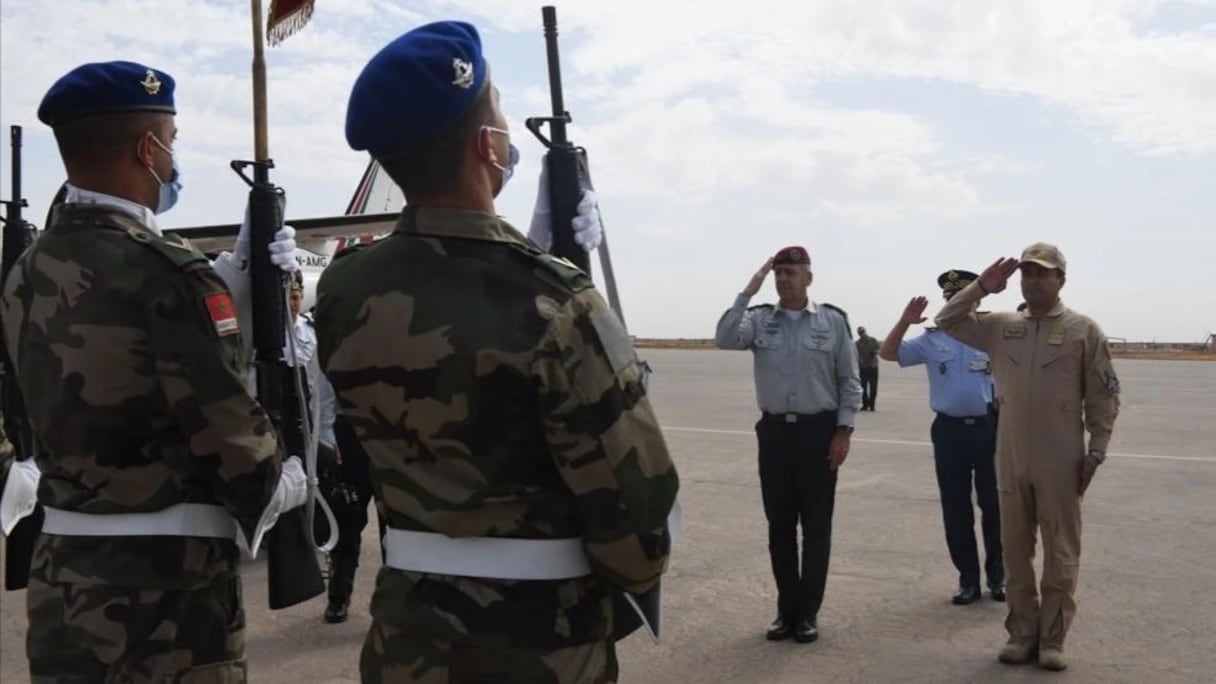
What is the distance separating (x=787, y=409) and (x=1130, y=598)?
7.13ft

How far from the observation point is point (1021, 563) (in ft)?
15.6

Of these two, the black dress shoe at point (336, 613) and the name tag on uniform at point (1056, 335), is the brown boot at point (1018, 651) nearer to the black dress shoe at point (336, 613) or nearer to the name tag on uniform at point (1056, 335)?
the name tag on uniform at point (1056, 335)

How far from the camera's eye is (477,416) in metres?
1.81

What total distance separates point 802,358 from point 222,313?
3.36m

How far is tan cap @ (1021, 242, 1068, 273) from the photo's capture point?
4766 millimetres

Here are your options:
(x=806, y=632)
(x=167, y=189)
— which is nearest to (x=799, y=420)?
(x=806, y=632)

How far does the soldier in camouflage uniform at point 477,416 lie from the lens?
1.80 metres

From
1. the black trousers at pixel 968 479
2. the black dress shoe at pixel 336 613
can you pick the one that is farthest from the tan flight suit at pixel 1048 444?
the black dress shoe at pixel 336 613

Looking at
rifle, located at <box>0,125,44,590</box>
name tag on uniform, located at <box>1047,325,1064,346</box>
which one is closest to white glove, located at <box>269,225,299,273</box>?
rifle, located at <box>0,125,44,590</box>

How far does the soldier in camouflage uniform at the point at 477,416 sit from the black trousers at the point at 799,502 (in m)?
3.36

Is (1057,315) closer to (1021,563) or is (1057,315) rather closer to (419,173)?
(1021,563)

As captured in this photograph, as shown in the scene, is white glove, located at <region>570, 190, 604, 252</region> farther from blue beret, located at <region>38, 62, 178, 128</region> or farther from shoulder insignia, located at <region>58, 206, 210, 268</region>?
blue beret, located at <region>38, 62, 178, 128</region>

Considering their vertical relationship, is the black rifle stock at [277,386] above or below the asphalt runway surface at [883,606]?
above

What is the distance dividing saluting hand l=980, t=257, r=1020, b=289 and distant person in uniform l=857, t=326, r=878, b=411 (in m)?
13.2
